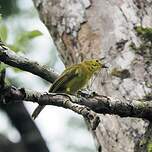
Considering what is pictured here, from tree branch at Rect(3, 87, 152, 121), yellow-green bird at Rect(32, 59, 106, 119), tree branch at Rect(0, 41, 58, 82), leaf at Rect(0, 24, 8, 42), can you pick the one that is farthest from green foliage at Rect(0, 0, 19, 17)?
tree branch at Rect(3, 87, 152, 121)

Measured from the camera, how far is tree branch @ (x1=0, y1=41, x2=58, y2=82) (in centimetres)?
239

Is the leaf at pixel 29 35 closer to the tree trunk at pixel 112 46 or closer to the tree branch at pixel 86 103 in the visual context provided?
the tree trunk at pixel 112 46

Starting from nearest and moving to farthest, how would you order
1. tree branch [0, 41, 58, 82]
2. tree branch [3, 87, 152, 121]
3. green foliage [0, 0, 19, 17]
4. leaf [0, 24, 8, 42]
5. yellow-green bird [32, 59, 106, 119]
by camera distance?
tree branch [3, 87, 152, 121] → tree branch [0, 41, 58, 82] → leaf [0, 24, 8, 42] → yellow-green bird [32, 59, 106, 119] → green foliage [0, 0, 19, 17]

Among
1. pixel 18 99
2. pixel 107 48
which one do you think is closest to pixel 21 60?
pixel 18 99

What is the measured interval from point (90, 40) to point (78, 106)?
1269 millimetres

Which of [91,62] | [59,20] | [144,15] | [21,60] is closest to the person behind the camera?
[21,60]

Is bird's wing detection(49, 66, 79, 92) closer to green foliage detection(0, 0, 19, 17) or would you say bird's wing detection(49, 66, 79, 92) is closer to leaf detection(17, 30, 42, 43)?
leaf detection(17, 30, 42, 43)

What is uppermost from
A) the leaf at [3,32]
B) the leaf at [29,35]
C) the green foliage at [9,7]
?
the leaf at [3,32]

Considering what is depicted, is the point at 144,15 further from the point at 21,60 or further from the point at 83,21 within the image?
the point at 21,60

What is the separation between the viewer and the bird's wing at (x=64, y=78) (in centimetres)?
301

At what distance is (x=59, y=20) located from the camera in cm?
370

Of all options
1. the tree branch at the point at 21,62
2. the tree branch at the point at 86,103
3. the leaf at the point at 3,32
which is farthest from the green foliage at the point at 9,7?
the tree branch at the point at 86,103

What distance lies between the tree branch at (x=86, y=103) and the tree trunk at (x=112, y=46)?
26 centimetres

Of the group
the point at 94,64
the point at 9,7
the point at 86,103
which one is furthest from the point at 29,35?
the point at 9,7
